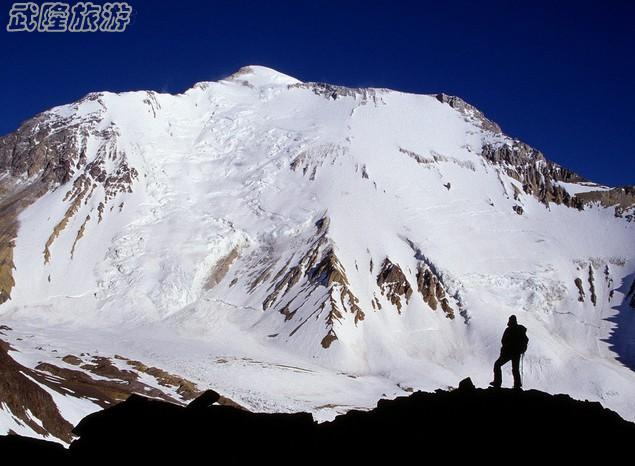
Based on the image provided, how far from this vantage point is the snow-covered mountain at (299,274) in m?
119

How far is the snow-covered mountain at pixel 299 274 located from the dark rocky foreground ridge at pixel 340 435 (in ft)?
242

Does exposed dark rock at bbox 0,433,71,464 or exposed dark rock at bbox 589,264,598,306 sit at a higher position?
exposed dark rock at bbox 589,264,598,306

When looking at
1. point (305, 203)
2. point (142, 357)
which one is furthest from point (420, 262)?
point (142, 357)

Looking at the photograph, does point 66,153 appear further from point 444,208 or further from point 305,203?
point 444,208

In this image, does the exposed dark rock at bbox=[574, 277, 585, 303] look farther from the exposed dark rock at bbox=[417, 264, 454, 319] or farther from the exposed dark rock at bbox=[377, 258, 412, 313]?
the exposed dark rock at bbox=[377, 258, 412, 313]

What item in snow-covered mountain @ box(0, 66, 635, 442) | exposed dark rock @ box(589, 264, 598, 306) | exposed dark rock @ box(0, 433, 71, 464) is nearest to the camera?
exposed dark rock @ box(0, 433, 71, 464)

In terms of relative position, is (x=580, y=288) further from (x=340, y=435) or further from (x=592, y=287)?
(x=340, y=435)

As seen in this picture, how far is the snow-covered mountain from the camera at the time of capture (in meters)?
119

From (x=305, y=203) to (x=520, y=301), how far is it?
2221 inches

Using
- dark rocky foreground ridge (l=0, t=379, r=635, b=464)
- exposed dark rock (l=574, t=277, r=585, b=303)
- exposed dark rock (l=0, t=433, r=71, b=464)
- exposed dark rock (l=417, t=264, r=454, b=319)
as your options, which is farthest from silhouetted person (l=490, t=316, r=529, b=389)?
exposed dark rock (l=574, t=277, r=585, b=303)

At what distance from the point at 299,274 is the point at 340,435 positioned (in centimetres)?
13427

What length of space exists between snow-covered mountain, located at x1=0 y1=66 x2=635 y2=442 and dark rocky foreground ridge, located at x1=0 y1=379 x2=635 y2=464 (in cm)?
7371

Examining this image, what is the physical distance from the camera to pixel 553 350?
136 meters

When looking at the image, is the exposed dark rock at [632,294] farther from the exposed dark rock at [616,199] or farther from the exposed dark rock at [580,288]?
the exposed dark rock at [616,199]
